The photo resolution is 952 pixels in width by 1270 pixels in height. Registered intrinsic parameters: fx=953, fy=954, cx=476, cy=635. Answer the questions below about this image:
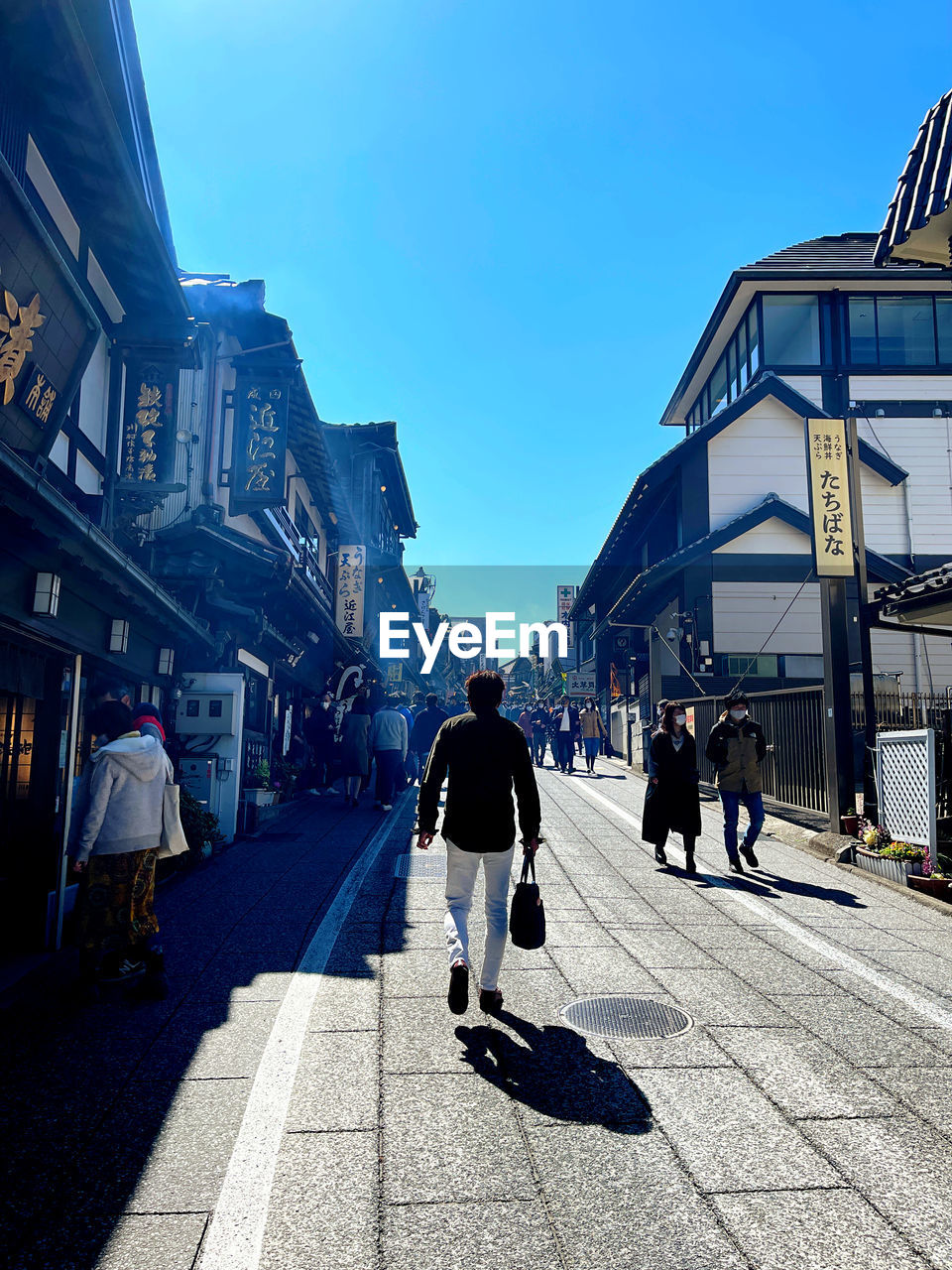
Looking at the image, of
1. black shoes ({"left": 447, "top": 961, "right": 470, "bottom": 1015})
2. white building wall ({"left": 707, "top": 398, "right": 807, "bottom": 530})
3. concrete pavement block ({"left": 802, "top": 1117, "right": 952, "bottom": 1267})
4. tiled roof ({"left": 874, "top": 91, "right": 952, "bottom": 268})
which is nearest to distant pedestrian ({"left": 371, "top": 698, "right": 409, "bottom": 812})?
tiled roof ({"left": 874, "top": 91, "right": 952, "bottom": 268})

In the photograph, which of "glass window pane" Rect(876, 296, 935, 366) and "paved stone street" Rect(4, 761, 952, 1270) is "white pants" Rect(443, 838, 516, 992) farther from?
"glass window pane" Rect(876, 296, 935, 366)

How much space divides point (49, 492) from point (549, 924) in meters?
4.82

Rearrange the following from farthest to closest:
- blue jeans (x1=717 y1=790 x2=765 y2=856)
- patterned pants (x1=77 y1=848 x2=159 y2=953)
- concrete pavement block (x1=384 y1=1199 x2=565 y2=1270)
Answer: blue jeans (x1=717 y1=790 x2=765 y2=856), patterned pants (x1=77 y1=848 x2=159 y2=953), concrete pavement block (x1=384 y1=1199 x2=565 y2=1270)

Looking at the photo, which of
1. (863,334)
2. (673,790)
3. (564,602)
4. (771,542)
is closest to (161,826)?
(673,790)

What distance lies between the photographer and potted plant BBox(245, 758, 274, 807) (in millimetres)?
13727

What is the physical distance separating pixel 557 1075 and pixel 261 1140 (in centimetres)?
137

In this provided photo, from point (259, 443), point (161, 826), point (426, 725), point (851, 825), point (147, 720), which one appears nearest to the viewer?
point (161, 826)

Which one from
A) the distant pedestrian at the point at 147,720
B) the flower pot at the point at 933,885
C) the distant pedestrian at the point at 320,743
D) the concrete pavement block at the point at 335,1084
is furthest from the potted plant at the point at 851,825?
the distant pedestrian at the point at 320,743

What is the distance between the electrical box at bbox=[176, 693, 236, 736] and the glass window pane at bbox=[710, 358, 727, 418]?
64.1 feet

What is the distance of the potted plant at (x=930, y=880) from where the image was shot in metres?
8.98

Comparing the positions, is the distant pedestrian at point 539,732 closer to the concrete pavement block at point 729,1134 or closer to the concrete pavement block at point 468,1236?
the concrete pavement block at point 729,1134

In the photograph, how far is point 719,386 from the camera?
28.3 m

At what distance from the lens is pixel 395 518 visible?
4019cm

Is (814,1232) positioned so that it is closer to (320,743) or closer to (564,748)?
(320,743)
